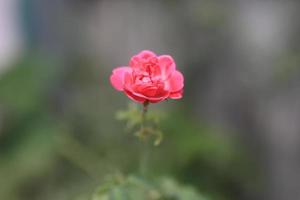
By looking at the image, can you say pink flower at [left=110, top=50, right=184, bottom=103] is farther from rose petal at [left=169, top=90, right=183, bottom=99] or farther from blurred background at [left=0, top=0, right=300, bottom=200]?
blurred background at [left=0, top=0, right=300, bottom=200]

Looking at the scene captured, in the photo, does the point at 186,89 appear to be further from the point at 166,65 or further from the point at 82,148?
the point at 166,65

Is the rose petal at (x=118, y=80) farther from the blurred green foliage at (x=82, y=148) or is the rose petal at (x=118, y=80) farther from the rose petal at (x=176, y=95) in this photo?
the blurred green foliage at (x=82, y=148)

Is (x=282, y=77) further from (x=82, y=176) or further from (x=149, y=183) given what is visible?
(x=149, y=183)

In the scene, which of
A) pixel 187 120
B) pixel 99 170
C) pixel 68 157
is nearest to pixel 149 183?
pixel 99 170

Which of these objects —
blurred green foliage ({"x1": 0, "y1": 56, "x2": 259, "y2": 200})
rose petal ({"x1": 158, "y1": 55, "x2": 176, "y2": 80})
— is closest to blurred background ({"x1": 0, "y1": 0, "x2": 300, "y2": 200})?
blurred green foliage ({"x1": 0, "y1": 56, "x2": 259, "y2": 200})

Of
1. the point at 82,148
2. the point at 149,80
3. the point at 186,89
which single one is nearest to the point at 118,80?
the point at 149,80

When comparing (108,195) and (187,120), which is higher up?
(187,120)
